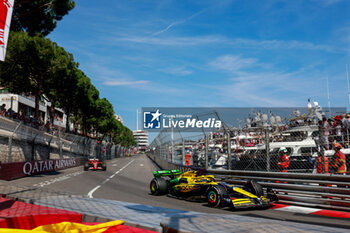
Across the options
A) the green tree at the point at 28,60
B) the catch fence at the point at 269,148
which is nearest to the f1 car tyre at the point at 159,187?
the catch fence at the point at 269,148

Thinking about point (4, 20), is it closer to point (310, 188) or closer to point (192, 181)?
point (192, 181)

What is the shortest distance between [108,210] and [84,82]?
31.3m

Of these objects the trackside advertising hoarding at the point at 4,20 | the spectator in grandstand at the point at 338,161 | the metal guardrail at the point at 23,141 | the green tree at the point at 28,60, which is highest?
the green tree at the point at 28,60

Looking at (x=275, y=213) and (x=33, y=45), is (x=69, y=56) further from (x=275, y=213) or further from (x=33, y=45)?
(x=275, y=213)

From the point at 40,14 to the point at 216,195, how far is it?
556 inches

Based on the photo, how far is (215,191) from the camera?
23.4 ft

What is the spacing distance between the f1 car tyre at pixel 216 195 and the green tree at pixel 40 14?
1339cm

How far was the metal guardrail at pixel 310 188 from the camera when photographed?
6.53 m

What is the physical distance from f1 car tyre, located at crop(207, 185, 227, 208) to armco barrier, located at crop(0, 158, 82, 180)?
377 inches

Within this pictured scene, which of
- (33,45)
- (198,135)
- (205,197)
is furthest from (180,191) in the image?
(33,45)

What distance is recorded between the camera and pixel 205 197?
763cm

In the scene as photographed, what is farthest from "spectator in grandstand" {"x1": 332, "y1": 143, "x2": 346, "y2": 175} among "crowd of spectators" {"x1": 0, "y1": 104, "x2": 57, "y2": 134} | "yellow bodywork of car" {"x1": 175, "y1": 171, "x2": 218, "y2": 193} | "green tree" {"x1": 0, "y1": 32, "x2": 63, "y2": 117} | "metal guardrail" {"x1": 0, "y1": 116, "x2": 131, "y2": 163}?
"crowd of spectators" {"x1": 0, "y1": 104, "x2": 57, "y2": 134}

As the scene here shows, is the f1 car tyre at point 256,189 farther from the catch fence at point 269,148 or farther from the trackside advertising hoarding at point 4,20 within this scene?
the trackside advertising hoarding at point 4,20

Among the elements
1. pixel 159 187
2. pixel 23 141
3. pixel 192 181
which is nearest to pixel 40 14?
pixel 23 141
